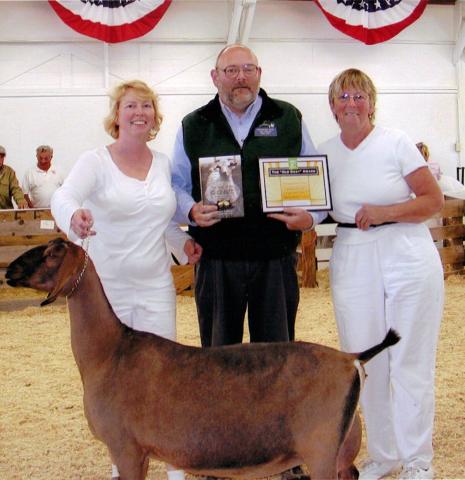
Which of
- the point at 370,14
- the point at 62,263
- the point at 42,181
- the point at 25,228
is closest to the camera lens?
the point at 62,263

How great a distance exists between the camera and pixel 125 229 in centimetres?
306

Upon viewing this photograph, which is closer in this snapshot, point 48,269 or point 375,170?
point 48,269

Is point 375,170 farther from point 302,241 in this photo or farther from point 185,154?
point 302,241

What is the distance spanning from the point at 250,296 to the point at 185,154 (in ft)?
2.68

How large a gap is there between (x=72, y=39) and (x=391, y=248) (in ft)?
36.6

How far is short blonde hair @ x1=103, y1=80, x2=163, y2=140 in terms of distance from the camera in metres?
3.17

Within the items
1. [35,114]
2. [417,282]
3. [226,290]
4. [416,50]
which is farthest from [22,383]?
[416,50]

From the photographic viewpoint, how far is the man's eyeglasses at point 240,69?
10.9 feet

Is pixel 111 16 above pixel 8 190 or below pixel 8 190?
above

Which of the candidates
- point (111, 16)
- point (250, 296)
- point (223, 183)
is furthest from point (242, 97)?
point (111, 16)

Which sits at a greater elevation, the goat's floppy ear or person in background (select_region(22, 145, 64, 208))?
person in background (select_region(22, 145, 64, 208))

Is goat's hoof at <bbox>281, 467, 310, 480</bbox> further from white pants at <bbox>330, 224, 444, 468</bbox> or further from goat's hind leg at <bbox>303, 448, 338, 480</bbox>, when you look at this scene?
goat's hind leg at <bbox>303, 448, 338, 480</bbox>

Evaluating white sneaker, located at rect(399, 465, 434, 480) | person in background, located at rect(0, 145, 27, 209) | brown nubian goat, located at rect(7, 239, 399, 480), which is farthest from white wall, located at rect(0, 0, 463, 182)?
brown nubian goat, located at rect(7, 239, 399, 480)

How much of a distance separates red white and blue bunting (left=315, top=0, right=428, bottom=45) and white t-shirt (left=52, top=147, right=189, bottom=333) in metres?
9.68
